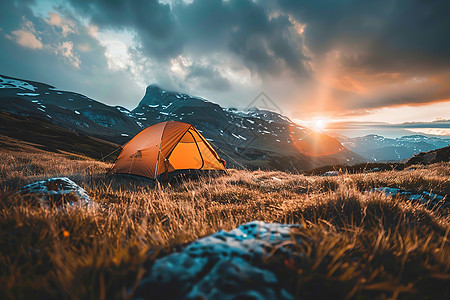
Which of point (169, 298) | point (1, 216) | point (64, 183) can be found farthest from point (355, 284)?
point (64, 183)

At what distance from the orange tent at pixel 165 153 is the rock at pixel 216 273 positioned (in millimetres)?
7782

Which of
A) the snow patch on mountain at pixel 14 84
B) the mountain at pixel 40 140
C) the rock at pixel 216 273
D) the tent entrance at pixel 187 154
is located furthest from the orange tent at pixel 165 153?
the snow patch on mountain at pixel 14 84

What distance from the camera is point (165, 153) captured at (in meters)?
9.40

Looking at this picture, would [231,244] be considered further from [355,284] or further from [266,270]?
[355,284]

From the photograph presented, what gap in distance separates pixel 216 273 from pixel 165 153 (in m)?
8.80

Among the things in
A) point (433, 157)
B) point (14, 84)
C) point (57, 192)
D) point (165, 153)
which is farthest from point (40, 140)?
point (14, 84)

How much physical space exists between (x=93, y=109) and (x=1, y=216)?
221 m

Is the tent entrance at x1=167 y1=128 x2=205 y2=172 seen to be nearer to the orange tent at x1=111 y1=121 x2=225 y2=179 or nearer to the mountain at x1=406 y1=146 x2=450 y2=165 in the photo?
the orange tent at x1=111 y1=121 x2=225 y2=179

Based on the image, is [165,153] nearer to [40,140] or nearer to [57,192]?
[57,192]

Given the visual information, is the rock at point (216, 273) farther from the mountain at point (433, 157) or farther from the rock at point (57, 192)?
the mountain at point (433, 157)

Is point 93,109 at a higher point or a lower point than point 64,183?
higher

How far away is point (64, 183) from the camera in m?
3.82

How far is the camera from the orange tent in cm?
910

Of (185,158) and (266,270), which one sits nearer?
(266,270)
